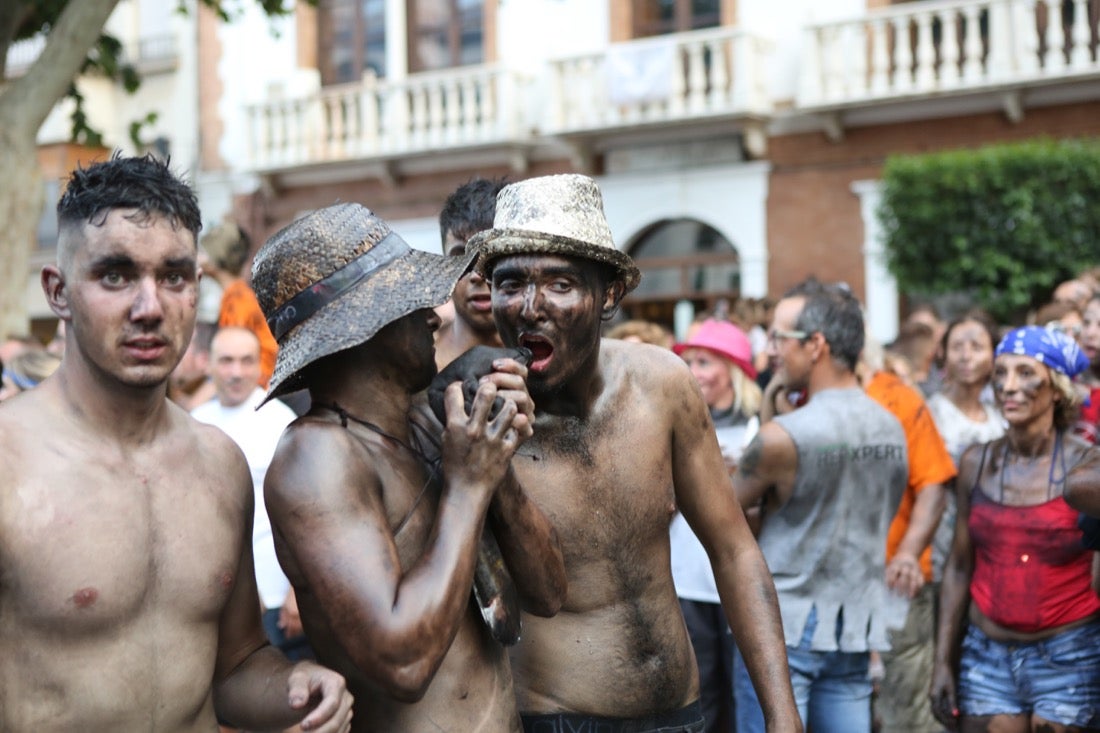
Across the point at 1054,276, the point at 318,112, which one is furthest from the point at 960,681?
the point at 318,112

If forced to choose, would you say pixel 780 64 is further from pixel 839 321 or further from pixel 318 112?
Result: pixel 839 321

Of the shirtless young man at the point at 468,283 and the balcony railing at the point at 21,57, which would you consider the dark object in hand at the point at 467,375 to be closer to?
the shirtless young man at the point at 468,283

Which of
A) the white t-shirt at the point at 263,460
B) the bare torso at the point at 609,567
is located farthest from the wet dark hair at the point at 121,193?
the white t-shirt at the point at 263,460

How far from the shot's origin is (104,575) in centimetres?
237

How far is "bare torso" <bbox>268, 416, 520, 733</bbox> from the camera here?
246cm

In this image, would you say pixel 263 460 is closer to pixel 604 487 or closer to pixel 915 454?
pixel 915 454

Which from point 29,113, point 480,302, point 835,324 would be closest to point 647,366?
point 480,302

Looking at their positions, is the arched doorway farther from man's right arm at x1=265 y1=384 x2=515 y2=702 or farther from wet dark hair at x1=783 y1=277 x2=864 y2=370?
man's right arm at x1=265 y1=384 x2=515 y2=702

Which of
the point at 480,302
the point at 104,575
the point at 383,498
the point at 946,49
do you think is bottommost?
the point at 104,575

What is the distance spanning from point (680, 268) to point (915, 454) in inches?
465

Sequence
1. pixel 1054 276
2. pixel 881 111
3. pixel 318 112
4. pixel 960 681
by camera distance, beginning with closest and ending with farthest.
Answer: pixel 960 681 < pixel 1054 276 < pixel 881 111 < pixel 318 112

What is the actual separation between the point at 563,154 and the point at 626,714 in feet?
50.6

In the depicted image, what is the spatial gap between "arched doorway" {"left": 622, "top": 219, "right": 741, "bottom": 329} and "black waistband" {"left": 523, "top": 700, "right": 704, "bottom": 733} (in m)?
13.8

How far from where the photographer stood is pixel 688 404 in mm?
3322
